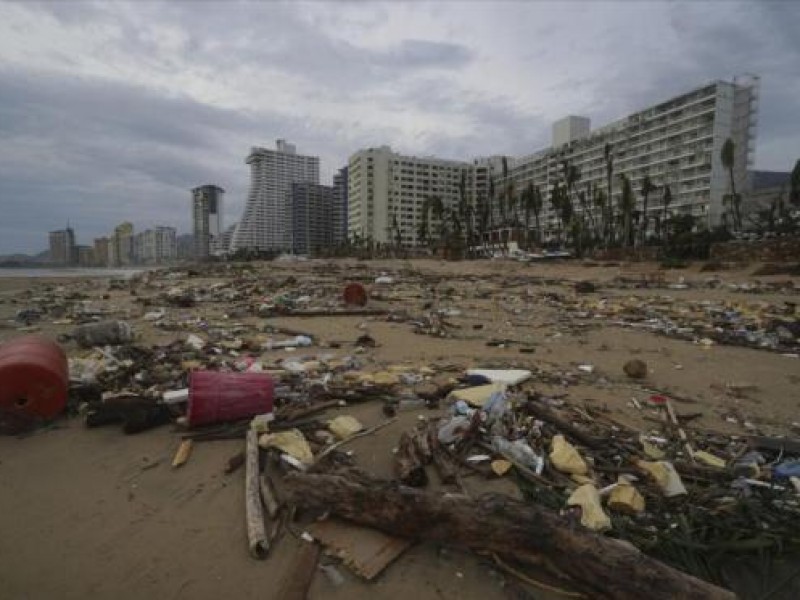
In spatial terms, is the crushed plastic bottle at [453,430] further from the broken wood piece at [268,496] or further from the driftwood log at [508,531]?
the broken wood piece at [268,496]

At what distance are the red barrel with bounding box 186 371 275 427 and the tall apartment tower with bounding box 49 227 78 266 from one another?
121 metres

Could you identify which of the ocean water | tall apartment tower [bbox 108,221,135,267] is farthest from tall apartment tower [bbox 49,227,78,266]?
the ocean water

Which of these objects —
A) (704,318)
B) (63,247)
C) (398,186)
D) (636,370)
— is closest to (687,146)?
(398,186)

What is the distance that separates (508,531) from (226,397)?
7.81 feet

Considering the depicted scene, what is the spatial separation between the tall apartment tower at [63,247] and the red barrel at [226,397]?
12055 cm

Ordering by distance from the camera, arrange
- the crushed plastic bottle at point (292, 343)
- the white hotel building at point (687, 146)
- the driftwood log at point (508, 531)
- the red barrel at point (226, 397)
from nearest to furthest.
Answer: the driftwood log at point (508, 531) → the red barrel at point (226, 397) → the crushed plastic bottle at point (292, 343) → the white hotel building at point (687, 146)

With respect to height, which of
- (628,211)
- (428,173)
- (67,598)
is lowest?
(67,598)

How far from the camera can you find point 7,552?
2.36 m

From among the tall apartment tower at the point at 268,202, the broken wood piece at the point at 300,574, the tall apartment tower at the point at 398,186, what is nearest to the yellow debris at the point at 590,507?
the broken wood piece at the point at 300,574

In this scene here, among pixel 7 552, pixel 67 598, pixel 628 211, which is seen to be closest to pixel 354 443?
pixel 67 598

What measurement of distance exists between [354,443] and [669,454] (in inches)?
88.0

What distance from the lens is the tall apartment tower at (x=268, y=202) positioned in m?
115

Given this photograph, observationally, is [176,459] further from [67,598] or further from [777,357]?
[777,357]

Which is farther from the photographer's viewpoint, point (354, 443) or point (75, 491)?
point (354, 443)
